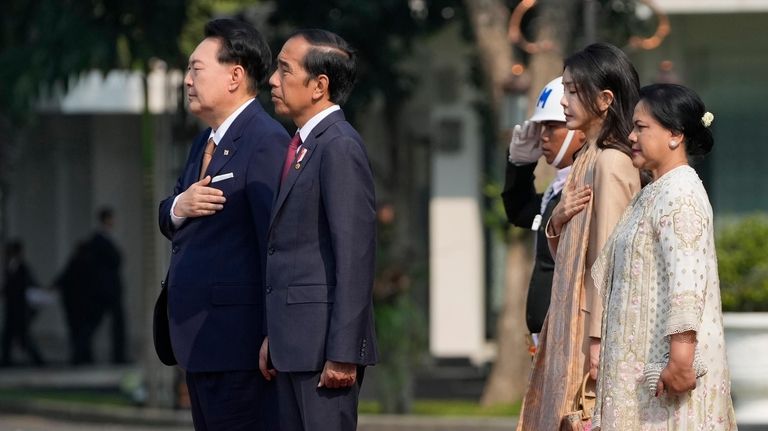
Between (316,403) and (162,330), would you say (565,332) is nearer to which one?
(316,403)

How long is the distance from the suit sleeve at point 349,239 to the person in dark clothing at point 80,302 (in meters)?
16.0

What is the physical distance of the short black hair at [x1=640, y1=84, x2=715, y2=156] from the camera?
5133mm

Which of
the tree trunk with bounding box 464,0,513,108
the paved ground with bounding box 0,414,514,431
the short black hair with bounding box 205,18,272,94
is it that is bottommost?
the paved ground with bounding box 0,414,514,431

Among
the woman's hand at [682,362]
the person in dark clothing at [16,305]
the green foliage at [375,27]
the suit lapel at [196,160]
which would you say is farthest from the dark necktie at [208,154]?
the person in dark clothing at [16,305]

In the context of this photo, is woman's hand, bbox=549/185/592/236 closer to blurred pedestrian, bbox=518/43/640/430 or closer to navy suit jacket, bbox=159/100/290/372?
blurred pedestrian, bbox=518/43/640/430

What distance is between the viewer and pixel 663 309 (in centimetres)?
505

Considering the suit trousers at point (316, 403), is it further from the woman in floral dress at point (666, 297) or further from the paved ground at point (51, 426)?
the paved ground at point (51, 426)

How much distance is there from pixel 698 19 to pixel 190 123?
309 inches

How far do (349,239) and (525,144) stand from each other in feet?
3.85

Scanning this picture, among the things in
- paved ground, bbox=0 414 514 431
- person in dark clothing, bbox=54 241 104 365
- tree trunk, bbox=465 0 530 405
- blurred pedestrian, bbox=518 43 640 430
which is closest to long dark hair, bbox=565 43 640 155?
blurred pedestrian, bbox=518 43 640 430

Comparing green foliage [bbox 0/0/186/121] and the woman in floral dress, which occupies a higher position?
green foliage [bbox 0/0/186/121]

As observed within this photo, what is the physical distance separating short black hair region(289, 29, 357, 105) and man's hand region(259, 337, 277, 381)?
2.92 feet

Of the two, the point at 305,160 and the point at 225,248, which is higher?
the point at 305,160

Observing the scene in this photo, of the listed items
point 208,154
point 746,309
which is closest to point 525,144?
point 208,154
